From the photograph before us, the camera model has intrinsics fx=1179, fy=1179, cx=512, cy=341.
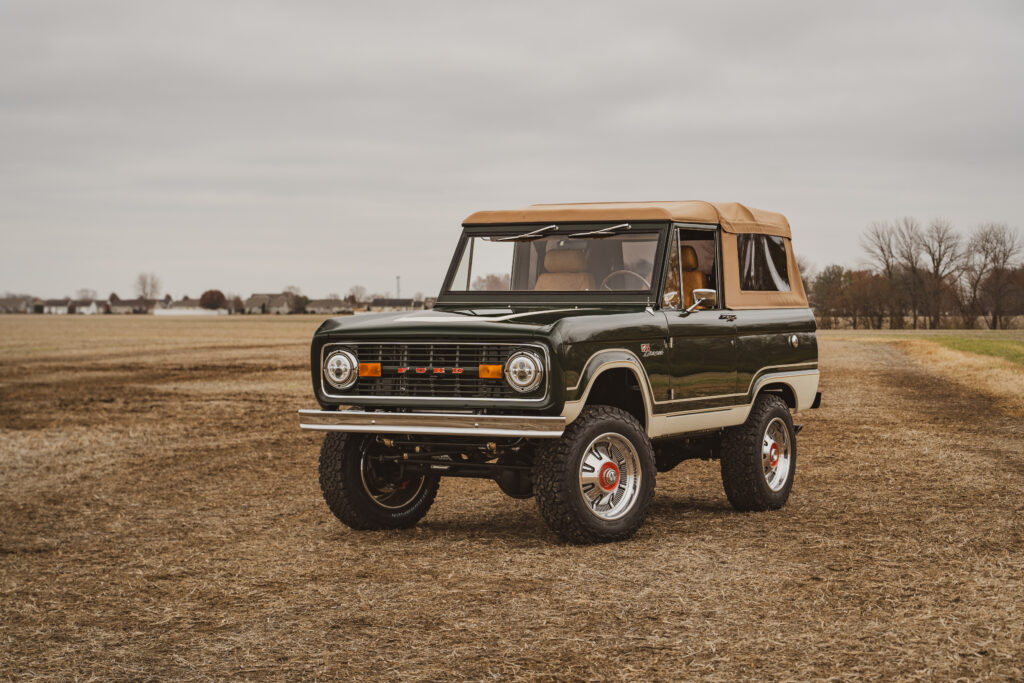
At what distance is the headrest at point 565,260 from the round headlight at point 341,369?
195 cm

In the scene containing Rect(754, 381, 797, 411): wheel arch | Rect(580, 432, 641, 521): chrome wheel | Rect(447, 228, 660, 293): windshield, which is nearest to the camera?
Rect(580, 432, 641, 521): chrome wheel

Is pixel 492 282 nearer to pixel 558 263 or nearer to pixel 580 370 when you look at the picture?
pixel 558 263

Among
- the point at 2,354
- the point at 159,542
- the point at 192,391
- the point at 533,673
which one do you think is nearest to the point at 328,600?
the point at 533,673

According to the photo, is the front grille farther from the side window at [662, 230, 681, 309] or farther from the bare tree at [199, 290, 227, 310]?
the bare tree at [199, 290, 227, 310]

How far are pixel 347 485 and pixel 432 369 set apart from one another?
1.22 meters

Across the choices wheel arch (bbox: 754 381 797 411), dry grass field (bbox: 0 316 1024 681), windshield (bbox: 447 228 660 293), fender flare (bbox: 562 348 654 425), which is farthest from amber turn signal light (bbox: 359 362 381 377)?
wheel arch (bbox: 754 381 797 411)

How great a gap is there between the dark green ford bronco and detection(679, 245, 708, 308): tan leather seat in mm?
16

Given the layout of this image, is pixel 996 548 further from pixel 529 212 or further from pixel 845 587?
pixel 529 212

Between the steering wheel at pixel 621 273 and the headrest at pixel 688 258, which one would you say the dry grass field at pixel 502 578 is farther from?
the headrest at pixel 688 258

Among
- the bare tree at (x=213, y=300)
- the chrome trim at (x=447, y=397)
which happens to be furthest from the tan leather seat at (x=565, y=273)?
the bare tree at (x=213, y=300)

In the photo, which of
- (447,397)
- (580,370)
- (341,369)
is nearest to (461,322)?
(447,397)

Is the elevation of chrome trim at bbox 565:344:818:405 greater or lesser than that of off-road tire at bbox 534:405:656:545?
greater

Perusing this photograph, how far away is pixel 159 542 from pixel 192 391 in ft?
53.2

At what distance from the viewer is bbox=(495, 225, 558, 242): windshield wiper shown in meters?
9.15
